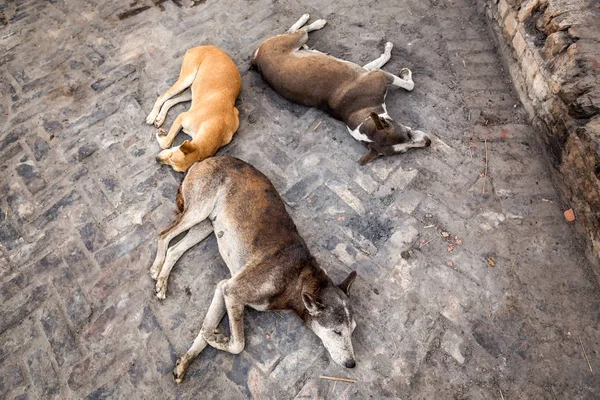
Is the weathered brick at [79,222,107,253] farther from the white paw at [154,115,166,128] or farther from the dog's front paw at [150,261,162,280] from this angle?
the white paw at [154,115,166,128]

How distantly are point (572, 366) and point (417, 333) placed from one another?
1.41 meters

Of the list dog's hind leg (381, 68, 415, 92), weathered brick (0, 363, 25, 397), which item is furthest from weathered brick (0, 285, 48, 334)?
dog's hind leg (381, 68, 415, 92)

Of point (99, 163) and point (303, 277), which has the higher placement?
point (99, 163)

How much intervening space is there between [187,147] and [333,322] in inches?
103

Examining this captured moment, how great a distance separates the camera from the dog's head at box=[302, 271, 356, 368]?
12.0 ft

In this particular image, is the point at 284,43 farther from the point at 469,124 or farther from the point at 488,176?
the point at 488,176

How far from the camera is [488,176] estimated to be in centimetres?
489

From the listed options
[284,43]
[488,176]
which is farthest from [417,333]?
[284,43]

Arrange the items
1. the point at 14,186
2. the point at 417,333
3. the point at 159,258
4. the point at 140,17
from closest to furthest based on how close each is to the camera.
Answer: the point at 417,333 < the point at 159,258 < the point at 14,186 < the point at 140,17

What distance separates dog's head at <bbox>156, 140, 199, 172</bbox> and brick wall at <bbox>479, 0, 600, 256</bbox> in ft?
14.2

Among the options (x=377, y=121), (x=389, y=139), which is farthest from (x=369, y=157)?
(x=377, y=121)

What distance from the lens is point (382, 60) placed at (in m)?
5.98

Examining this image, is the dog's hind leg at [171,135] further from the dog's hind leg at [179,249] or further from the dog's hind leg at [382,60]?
the dog's hind leg at [382,60]

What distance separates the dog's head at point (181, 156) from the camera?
15.4 feet
